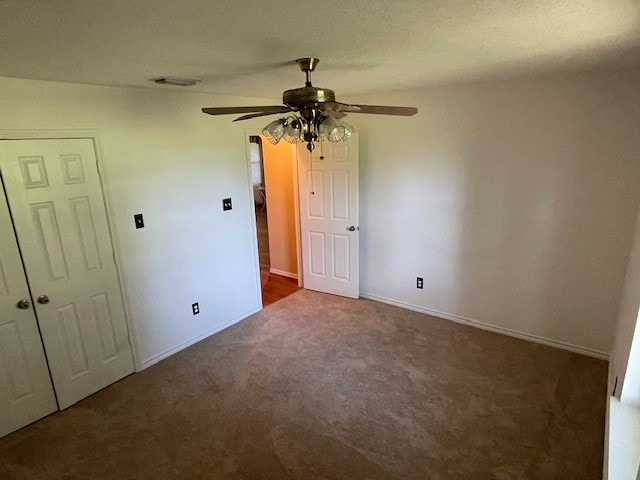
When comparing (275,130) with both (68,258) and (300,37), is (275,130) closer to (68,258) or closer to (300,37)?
(300,37)

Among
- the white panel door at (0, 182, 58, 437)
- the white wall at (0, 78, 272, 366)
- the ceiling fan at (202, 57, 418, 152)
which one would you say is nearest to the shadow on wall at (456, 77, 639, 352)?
the ceiling fan at (202, 57, 418, 152)

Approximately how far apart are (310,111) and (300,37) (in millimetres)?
412

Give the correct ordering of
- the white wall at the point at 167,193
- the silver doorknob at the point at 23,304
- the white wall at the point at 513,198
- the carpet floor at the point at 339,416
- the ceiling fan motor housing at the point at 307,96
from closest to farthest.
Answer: the ceiling fan motor housing at the point at 307,96
the carpet floor at the point at 339,416
the silver doorknob at the point at 23,304
the white wall at the point at 167,193
the white wall at the point at 513,198

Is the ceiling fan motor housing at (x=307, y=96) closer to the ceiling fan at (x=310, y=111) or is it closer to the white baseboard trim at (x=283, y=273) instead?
the ceiling fan at (x=310, y=111)

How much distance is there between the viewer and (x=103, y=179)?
279 cm

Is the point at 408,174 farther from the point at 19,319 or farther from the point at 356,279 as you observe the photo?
the point at 19,319

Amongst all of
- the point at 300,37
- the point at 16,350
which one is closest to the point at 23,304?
the point at 16,350

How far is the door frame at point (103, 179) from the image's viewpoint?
240cm

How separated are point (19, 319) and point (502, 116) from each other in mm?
3890

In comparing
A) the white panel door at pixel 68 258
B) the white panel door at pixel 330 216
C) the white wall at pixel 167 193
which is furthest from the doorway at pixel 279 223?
the white panel door at pixel 68 258

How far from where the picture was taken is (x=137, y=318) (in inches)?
125

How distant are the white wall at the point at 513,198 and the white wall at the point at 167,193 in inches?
57.4

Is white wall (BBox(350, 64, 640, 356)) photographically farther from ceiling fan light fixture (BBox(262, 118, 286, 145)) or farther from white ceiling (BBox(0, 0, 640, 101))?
ceiling fan light fixture (BBox(262, 118, 286, 145))

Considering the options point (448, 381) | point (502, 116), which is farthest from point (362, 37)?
point (448, 381)
